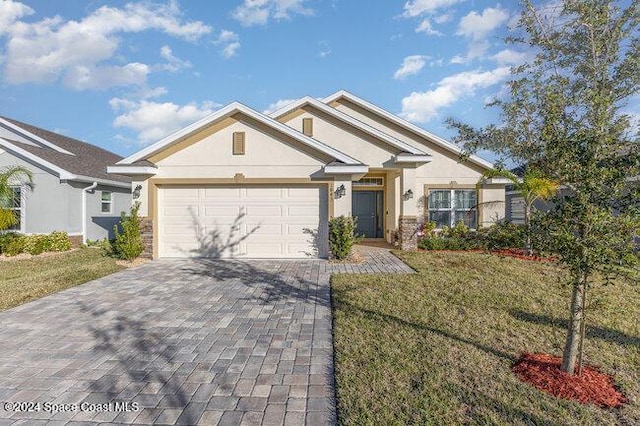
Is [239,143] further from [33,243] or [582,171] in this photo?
[582,171]

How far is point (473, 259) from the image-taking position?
10.9 meters

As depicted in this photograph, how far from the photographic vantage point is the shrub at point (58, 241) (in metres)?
13.1

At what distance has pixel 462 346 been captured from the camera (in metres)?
4.59

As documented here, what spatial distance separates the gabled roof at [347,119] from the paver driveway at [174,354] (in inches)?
310

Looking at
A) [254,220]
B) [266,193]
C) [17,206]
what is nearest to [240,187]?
[266,193]

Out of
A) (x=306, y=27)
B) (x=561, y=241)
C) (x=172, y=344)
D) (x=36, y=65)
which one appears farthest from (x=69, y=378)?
(x=36, y=65)

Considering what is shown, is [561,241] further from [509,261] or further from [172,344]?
[509,261]

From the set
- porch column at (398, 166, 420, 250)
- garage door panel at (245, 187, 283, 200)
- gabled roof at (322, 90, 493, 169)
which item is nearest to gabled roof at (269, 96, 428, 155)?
porch column at (398, 166, 420, 250)

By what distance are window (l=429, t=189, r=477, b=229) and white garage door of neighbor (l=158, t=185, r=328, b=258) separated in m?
6.30

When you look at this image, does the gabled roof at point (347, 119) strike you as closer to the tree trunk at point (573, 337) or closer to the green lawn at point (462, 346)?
the green lawn at point (462, 346)

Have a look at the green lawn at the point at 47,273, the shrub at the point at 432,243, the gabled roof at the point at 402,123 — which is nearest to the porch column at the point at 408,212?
the shrub at the point at 432,243

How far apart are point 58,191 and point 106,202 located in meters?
2.71

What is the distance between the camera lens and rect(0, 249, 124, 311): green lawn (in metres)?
7.29

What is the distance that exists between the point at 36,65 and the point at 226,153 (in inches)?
618
